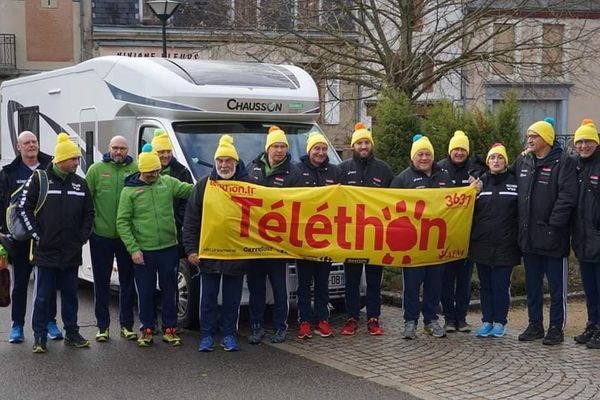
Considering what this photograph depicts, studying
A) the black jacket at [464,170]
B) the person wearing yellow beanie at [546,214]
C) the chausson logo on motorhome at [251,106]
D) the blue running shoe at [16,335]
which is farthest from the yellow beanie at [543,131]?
the blue running shoe at [16,335]

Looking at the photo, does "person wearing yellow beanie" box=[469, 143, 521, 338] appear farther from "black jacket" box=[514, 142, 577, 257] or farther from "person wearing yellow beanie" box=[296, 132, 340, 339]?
"person wearing yellow beanie" box=[296, 132, 340, 339]

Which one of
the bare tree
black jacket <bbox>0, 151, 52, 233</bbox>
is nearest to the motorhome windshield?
black jacket <bbox>0, 151, 52, 233</bbox>

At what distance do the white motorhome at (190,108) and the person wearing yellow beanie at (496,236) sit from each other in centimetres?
160

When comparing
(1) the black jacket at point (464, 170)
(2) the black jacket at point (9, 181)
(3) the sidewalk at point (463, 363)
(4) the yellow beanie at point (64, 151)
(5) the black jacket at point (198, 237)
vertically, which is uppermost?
(4) the yellow beanie at point (64, 151)

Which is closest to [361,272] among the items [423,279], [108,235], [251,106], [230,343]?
[423,279]

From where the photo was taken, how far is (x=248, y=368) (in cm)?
780

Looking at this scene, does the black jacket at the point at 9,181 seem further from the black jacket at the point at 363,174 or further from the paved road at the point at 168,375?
the black jacket at the point at 363,174

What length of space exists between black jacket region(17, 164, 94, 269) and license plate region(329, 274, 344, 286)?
8.91ft

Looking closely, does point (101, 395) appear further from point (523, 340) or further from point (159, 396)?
point (523, 340)

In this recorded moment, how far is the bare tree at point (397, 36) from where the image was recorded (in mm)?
17625

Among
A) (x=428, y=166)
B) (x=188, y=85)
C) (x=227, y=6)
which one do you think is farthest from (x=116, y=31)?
(x=428, y=166)

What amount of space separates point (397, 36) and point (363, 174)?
9592mm

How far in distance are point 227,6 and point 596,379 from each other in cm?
1427

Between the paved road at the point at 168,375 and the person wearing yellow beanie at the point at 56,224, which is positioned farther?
the person wearing yellow beanie at the point at 56,224
